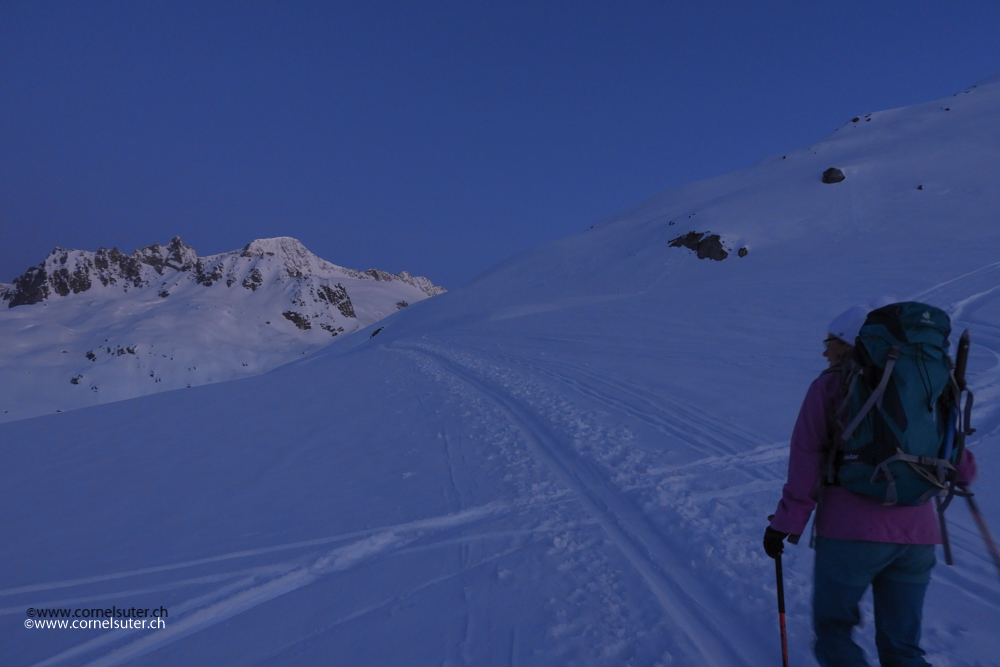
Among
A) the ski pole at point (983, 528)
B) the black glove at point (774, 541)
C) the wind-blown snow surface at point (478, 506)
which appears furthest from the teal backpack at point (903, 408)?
the wind-blown snow surface at point (478, 506)

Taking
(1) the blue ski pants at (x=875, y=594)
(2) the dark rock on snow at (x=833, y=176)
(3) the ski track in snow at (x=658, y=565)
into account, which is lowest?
(3) the ski track in snow at (x=658, y=565)

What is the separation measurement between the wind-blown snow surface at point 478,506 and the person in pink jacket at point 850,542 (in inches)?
39.1

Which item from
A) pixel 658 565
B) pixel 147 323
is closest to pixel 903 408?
pixel 658 565

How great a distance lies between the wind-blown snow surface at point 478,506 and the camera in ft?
11.7

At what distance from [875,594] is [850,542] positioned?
38cm

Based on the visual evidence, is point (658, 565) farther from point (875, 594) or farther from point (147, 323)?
point (147, 323)

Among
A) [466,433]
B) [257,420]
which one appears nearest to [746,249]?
[466,433]

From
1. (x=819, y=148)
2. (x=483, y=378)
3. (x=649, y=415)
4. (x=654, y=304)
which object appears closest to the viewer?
(x=649, y=415)

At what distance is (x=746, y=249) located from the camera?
96.9 feet

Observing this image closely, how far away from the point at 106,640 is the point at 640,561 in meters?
4.90

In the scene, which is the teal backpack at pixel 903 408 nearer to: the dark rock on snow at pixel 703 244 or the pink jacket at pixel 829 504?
the pink jacket at pixel 829 504

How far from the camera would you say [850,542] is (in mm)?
2170

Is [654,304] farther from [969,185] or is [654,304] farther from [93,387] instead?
[93,387]

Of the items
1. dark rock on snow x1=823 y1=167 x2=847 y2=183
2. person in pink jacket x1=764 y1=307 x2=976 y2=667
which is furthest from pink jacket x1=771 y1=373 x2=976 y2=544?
dark rock on snow x1=823 y1=167 x2=847 y2=183
